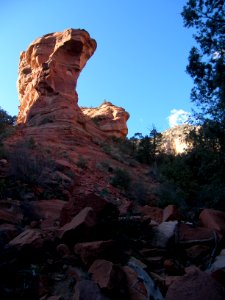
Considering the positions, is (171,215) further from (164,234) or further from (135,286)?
(135,286)

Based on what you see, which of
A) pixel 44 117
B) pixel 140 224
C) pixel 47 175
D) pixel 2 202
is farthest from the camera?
pixel 44 117

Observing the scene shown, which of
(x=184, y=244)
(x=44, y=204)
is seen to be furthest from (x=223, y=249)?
(x=44, y=204)

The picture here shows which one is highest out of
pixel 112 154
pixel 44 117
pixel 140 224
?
pixel 44 117

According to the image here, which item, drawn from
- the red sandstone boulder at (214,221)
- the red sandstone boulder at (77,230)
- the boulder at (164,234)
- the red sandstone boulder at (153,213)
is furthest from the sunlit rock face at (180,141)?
the red sandstone boulder at (77,230)

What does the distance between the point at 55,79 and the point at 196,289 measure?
903 inches

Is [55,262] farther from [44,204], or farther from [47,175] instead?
[47,175]

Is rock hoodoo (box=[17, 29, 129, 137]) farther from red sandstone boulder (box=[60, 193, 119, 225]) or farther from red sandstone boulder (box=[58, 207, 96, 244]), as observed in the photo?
red sandstone boulder (box=[58, 207, 96, 244])

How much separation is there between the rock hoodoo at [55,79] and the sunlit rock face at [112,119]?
7.02 m

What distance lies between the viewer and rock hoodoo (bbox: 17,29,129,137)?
76.6ft

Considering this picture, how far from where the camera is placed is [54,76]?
2505cm

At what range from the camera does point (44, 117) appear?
2269 cm

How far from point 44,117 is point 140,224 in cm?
1793

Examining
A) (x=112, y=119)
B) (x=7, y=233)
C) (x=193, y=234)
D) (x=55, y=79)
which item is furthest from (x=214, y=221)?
(x=112, y=119)

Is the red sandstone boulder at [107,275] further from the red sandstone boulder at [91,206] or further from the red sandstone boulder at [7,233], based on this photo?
the red sandstone boulder at [7,233]
